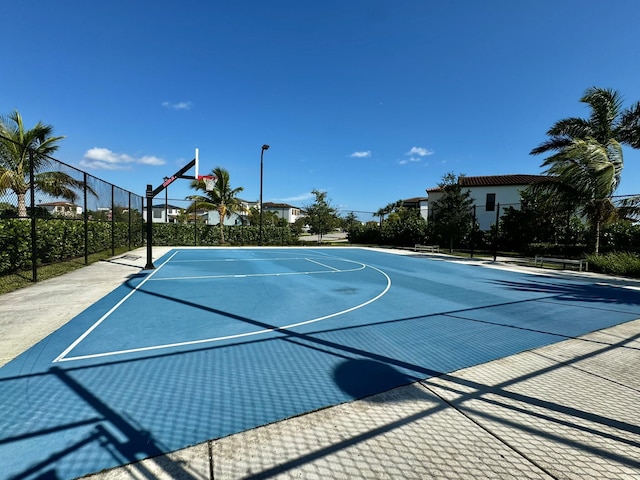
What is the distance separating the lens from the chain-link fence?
29.1 ft

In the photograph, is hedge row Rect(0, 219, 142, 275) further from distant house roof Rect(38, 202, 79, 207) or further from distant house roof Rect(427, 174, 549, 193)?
distant house roof Rect(427, 174, 549, 193)

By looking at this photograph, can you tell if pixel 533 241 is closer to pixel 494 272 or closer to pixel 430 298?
pixel 494 272

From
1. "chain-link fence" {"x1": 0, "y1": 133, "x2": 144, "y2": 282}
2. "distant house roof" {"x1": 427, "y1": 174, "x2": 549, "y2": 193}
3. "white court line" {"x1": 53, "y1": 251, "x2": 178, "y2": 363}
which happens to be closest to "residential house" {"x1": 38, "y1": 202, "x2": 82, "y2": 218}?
"chain-link fence" {"x1": 0, "y1": 133, "x2": 144, "y2": 282}

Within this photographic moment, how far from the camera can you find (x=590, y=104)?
15.8 metres

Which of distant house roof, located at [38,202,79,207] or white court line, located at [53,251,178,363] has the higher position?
distant house roof, located at [38,202,79,207]

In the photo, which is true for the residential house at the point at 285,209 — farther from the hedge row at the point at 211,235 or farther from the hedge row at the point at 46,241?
the hedge row at the point at 46,241

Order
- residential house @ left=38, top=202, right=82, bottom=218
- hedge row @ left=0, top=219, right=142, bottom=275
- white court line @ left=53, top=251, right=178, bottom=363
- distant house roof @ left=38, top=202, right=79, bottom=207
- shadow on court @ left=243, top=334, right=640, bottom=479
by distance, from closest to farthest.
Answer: shadow on court @ left=243, top=334, right=640, bottom=479
white court line @ left=53, top=251, right=178, bottom=363
hedge row @ left=0, top=219, right=142, bottom=275
distant house roof @ left=38, top=202, right=79, bottom=207
residential house @ left=38, top=202, right=82, bottom=218

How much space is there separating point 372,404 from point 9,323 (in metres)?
6.11

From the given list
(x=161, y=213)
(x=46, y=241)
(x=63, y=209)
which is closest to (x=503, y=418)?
(x=46, y=241)

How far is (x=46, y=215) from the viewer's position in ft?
33.2

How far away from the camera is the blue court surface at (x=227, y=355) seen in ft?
8.53

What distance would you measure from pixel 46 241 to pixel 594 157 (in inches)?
884

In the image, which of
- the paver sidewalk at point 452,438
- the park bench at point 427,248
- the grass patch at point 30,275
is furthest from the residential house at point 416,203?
the paver sidewalk at point 452,438

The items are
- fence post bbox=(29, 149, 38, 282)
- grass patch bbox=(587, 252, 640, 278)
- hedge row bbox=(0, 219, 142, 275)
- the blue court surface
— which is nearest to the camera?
the blue court surface
